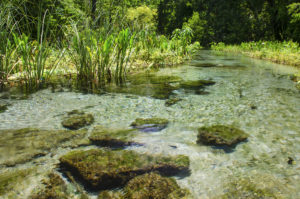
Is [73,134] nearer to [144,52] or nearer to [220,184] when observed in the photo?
[220,184]

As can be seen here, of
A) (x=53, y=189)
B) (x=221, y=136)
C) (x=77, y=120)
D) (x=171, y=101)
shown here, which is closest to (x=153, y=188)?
(x=53, y=189)

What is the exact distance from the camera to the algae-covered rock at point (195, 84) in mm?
4350

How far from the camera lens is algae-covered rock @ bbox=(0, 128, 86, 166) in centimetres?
177

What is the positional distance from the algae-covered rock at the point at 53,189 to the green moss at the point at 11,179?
0.50 ft

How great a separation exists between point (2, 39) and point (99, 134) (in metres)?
2.57

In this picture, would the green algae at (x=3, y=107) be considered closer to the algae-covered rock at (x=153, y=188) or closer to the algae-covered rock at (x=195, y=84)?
the algae-covered rock at (x=153, y=188)

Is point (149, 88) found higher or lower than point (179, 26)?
lower

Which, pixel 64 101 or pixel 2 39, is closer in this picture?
pixel 64 101

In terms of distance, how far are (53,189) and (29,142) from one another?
2.41 ft

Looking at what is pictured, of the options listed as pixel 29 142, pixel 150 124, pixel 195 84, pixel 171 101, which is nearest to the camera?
pixel 29 142

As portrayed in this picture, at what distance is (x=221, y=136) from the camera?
7.02ft

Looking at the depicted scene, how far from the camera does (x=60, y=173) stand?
5.26 ft

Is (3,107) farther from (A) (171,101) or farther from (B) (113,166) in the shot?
(A) (171,101)

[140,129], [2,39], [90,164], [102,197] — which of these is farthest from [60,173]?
[2,39]
